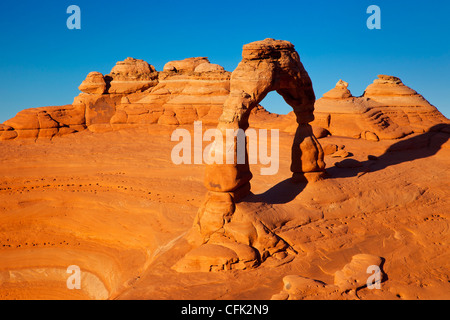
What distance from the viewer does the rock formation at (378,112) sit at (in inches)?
624

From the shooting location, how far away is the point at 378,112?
1698cm

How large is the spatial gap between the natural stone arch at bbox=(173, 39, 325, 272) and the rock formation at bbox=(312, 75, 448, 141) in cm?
890

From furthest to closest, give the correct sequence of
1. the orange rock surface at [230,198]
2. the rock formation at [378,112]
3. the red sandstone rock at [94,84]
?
1. the red sandstone rock at [94,84]
2. the rock formation at [378,112]
3. the orange rock surface at [230,198]

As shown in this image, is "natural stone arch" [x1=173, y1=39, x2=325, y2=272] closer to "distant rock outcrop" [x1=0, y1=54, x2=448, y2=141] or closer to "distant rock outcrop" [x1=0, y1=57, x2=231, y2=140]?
"distant rock outcrop" [x1=0, y1=54, x2=448, y2=141]

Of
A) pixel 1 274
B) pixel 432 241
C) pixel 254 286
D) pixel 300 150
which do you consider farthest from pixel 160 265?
pixel 1 274

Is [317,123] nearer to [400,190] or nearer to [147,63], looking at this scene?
[400,190]

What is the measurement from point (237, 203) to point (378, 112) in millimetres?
12154

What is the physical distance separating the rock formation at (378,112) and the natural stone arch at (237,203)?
890 cm

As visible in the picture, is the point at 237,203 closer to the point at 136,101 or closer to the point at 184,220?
the point at 184,220

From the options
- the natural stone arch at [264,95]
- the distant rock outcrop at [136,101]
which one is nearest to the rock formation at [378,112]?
the distant rock outcrop at [136,101]

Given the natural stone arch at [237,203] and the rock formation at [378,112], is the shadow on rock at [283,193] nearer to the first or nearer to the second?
the natural stone arch at [237,203]

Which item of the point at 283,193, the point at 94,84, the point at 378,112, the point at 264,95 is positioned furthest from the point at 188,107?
the point at 264,95

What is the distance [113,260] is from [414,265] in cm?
635

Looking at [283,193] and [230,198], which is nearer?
[230,198]
